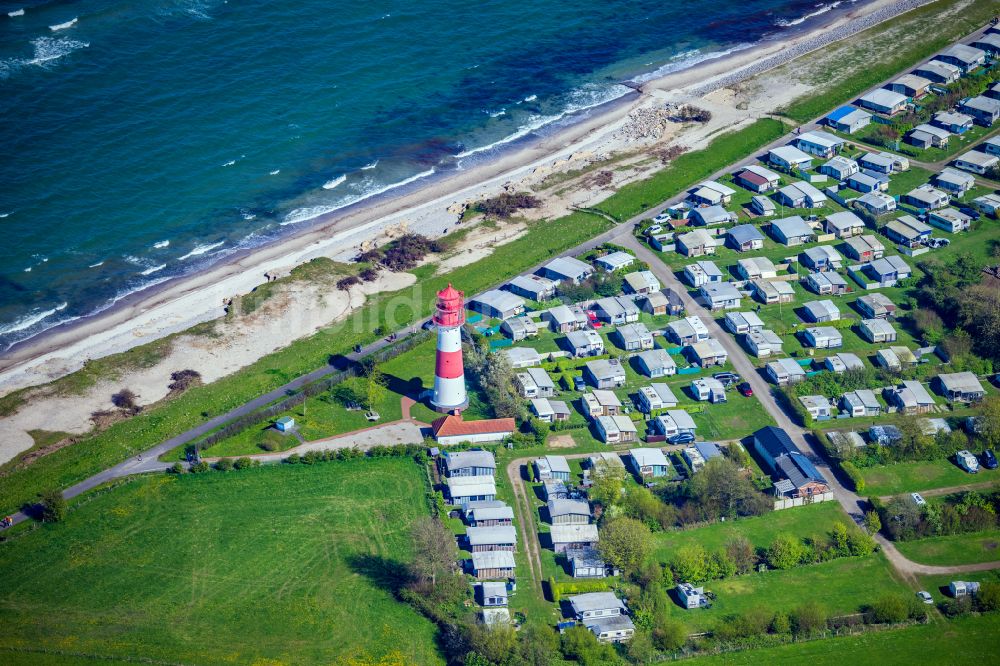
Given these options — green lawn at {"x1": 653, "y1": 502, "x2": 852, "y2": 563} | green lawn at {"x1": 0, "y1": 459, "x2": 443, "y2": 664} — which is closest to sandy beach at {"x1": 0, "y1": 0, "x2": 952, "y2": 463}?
green lawn at {"x1": 0, "y1": 459, "x2": 443, "y2": 664}

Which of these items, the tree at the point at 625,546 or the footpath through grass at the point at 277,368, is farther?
the footpath through grass at the point at 277,368

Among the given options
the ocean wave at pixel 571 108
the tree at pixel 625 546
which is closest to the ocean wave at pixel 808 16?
the ocean wave at pixel 571 108

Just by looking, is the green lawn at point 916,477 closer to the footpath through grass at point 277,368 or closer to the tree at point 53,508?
the footpath through grass at point 277,368

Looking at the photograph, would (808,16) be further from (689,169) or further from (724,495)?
(724,495)

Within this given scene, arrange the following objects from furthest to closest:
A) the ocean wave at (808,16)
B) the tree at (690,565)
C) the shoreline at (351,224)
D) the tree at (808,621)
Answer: the ocean wave at (808,16), the shoreline at (351,224), the tree at (690,565), the tree at (808,621)

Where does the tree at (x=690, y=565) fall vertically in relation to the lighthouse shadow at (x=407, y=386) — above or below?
below

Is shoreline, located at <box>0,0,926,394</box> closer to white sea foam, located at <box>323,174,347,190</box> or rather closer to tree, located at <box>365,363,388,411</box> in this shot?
white sea foam, located at <box>323,174,347,190</box>
